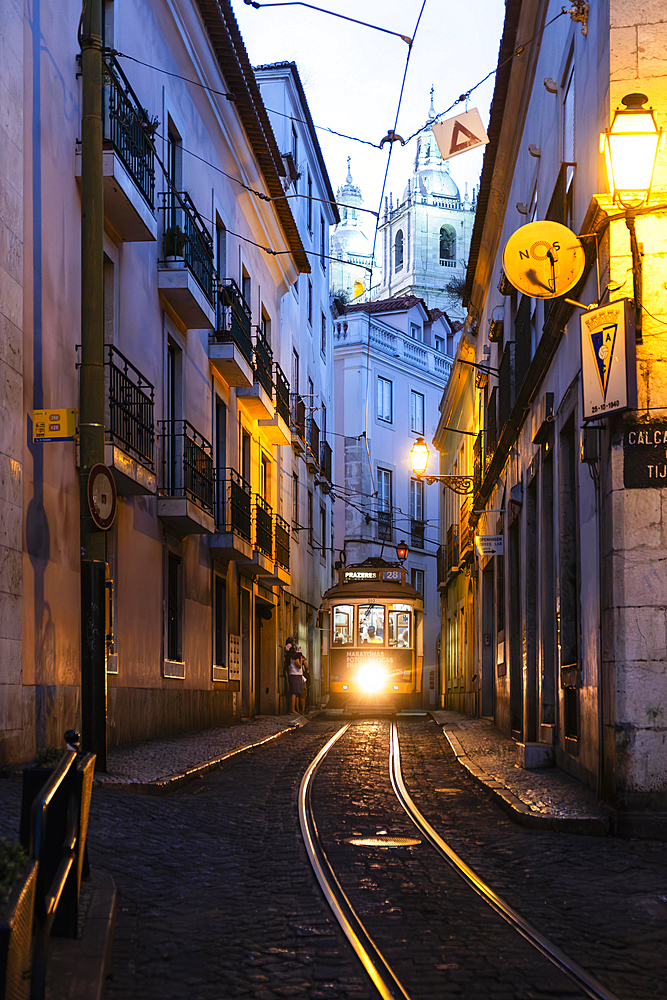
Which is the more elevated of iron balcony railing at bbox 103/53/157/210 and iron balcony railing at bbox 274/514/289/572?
iron balcony railing at bbox 103/53/157/210

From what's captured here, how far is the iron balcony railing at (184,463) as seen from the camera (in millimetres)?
16844

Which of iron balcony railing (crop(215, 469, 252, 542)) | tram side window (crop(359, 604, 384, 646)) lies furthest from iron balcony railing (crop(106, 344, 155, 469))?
tram side window (crop(359, 604, 384, 646))

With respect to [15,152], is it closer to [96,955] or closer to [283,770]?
[283,770]

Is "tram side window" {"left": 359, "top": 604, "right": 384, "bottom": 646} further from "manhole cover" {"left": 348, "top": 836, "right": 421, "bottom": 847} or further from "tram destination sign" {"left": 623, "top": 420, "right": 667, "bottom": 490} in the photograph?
"tram destination sign" {"left": 623, "top": 420, "right": 667, "bottom": 490}

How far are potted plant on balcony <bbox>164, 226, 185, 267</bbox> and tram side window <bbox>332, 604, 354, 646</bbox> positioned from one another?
13305mm

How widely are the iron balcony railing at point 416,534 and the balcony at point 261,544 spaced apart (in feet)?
72.3

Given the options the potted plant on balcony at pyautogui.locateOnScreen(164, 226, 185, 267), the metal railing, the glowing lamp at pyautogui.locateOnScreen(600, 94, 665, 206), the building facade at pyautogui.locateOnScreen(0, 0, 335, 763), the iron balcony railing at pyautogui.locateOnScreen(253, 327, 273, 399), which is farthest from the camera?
the iron balcony railing at pyautogui.locateOnScreen(253, 327, 273, 399)

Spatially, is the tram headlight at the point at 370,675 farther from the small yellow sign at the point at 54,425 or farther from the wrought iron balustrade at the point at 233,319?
the small yellow sign at the point at 54,425

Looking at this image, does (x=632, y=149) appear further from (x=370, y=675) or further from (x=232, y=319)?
(x=370, y=675)

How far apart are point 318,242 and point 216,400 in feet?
54.9

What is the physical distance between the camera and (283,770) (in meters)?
12.9

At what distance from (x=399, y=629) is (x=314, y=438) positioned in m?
8.17

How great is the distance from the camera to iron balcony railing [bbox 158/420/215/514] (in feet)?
55.3

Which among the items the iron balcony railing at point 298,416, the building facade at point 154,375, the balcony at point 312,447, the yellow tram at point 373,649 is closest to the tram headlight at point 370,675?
the yellow tram at point 373,649
